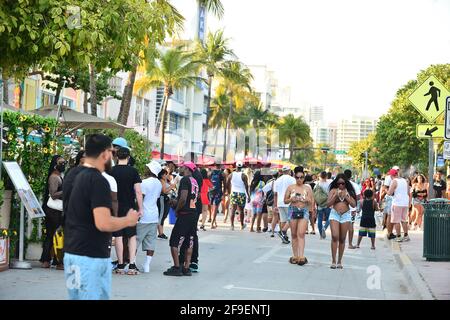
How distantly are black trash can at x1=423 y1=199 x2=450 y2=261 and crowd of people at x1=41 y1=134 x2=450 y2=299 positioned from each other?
11.4 inches

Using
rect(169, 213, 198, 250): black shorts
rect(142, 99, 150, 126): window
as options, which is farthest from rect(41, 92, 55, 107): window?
rect(169, 213, 198, 250): black shorts

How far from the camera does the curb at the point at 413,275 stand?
39.2 feet

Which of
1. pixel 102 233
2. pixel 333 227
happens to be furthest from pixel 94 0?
pixel 102 233

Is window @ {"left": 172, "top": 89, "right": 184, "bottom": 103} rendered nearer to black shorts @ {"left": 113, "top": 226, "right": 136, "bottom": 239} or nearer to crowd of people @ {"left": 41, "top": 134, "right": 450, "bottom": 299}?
crowd of people @ {"left": 41, "top": 134, "right": 450, "bottom": 299}

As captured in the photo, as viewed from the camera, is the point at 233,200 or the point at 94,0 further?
the point at 233,200

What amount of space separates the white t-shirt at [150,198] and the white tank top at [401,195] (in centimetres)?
945

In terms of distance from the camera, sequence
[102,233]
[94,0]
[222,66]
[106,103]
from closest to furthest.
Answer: [102,233] → [94,0] → [106,103] → [222,66]

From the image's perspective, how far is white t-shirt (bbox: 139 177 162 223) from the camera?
559 inches

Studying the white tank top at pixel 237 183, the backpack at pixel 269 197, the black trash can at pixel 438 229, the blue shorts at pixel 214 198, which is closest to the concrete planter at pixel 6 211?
the black trash can at pixel 438 229

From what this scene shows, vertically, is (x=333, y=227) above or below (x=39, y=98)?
below

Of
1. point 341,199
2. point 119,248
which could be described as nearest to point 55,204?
point 119,248

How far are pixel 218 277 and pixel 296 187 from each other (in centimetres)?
307

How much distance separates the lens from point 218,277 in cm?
1381
